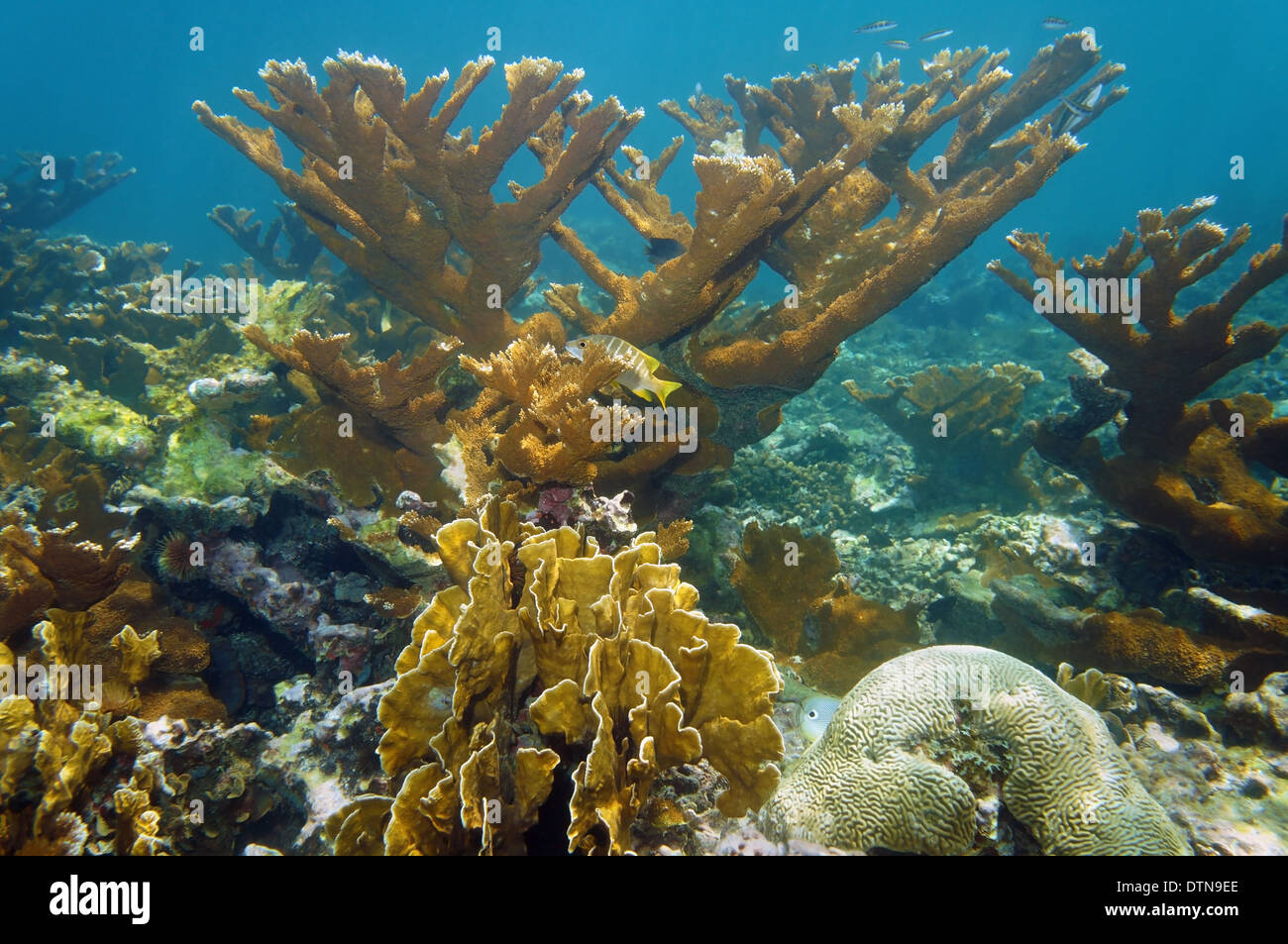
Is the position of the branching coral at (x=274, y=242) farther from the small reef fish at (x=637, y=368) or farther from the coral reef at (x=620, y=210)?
the small reef fish at (x=637, y=368)

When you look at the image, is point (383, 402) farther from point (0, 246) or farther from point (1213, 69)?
point (1213, 69)

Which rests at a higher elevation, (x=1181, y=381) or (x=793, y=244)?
(x=793, y=244)

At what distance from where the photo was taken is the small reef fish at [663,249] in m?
4.79

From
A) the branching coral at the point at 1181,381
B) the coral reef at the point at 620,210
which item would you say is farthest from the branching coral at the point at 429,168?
the branching coral at the point at 1181,381

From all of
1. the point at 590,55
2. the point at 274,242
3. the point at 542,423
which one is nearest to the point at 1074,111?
the point at 542,423

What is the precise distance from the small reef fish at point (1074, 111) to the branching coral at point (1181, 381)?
9.75 ft

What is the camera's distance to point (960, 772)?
231 cm
